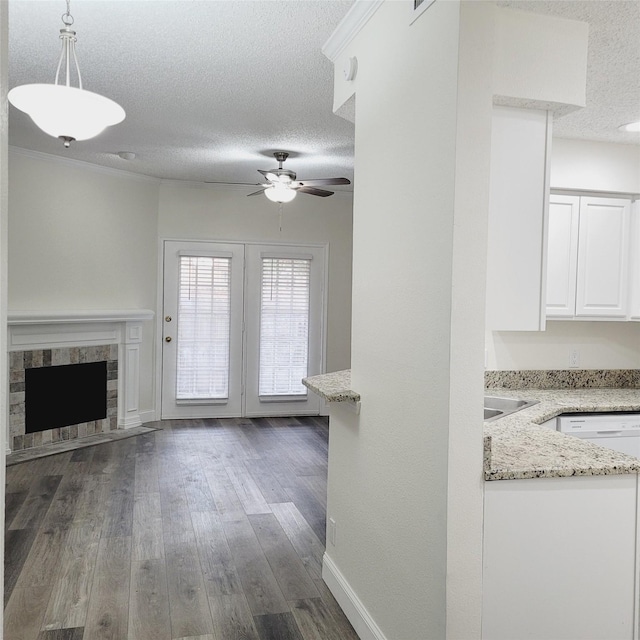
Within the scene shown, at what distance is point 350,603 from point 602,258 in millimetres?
2652

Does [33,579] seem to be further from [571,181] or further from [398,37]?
[571,181]

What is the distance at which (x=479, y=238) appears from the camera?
175 cm

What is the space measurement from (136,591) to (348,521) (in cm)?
108

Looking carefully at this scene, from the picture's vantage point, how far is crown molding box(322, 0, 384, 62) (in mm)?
2404

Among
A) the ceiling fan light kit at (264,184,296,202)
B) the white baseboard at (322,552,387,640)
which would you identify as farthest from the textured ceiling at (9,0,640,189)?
the white baseboard at (322,552,387,640)

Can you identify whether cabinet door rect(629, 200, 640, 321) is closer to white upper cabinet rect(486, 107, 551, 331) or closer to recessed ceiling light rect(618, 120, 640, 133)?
recessed ceiling light rect(618, 120, 640, 133)

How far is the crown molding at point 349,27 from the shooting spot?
240 centimetres

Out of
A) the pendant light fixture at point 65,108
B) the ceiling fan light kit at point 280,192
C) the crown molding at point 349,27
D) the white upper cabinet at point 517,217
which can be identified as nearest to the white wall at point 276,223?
the ceiling fan light kit at point 280,192

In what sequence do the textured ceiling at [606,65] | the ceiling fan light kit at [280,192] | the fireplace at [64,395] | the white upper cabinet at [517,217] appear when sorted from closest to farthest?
the textured ceiling at [606,65], the white upper cabinet at [517,217], the ceiling fan light kit at [280,192], the fireplace at [64,395]

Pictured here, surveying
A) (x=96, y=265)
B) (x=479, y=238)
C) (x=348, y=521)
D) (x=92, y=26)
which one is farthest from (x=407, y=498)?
(x=96, y=265)

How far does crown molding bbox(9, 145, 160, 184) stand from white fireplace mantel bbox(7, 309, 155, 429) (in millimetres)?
1395

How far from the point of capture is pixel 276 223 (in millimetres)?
6836

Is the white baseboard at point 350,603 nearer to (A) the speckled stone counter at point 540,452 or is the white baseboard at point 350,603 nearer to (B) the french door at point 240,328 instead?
(A) the speckled stone counter at point 540,452

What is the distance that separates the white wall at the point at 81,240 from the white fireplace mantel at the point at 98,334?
0.55 feet
